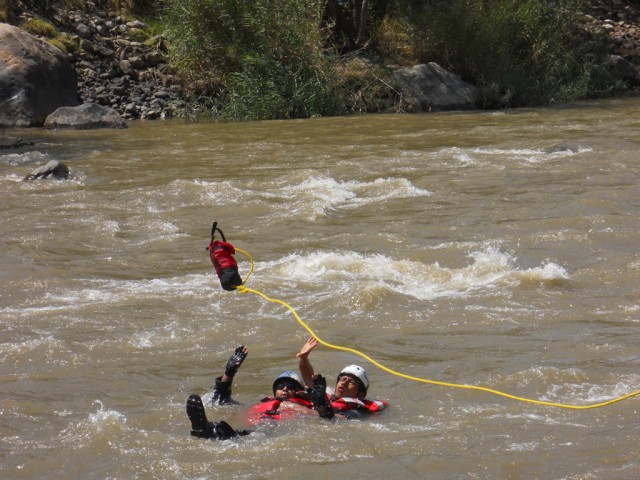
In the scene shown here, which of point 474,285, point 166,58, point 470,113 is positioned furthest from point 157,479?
point 166,58

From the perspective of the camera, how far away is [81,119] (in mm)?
18125

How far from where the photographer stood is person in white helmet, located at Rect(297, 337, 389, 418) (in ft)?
17.0

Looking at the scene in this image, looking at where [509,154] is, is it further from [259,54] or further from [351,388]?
[351,388]

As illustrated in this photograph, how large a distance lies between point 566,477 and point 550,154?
31.4 ft

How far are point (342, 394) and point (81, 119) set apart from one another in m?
14.0

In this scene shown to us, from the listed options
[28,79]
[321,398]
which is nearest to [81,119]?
[28,79]

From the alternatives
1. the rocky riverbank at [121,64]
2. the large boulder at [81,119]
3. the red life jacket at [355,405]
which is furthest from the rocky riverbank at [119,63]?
the red life jacket at [355,405]

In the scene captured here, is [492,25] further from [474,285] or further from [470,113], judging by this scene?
[474,285]

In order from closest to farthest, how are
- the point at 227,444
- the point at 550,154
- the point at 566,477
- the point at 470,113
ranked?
the point at 566,477, the point at 227,444, the point at 550,154, the point at 470,113

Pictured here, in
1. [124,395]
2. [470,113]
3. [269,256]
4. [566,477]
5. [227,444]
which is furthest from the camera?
[470,113]

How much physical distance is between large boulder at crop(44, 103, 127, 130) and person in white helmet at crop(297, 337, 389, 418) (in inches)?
539

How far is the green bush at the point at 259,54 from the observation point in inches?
771

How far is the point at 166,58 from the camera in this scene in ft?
71.8

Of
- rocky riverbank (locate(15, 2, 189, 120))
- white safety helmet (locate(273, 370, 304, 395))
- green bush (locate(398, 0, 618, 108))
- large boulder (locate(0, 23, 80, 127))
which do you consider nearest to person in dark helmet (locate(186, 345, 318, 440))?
white safety helmet (locate(273, 370, 304, 395))
